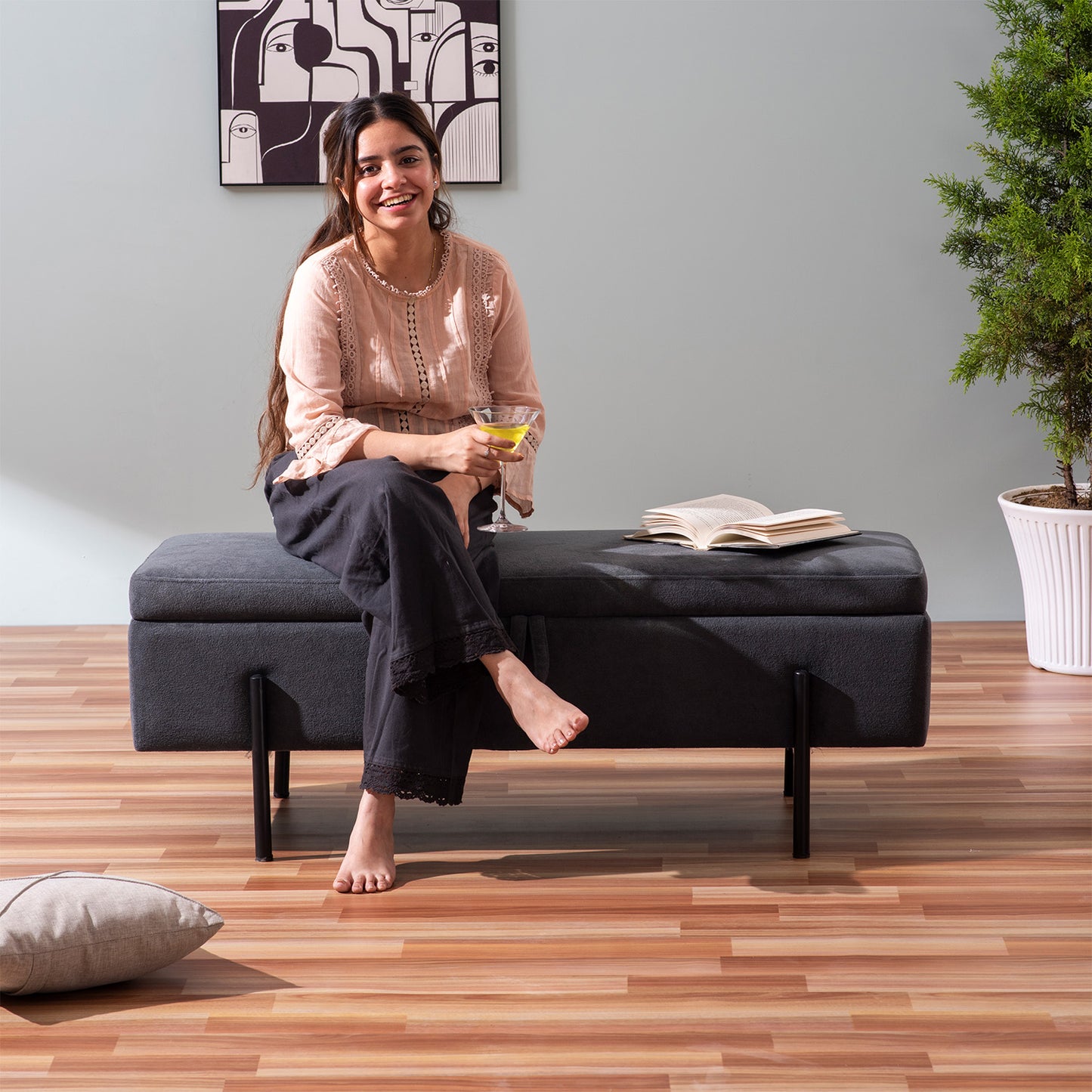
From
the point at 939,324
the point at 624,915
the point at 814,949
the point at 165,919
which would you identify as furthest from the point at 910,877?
the point at 939,324

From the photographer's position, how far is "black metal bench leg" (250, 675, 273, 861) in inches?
90.0

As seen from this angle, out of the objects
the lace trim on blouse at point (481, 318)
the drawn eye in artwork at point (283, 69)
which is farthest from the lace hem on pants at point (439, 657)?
the drawn eye in artwork at point (283, 69)

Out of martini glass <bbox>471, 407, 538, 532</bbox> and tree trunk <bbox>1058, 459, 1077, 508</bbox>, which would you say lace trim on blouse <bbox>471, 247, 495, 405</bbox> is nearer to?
martini glass <bbox>471, 407, 538, 532</bbox>

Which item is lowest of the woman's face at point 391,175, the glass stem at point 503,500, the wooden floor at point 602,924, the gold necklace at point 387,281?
the wooden floor at point 602,924

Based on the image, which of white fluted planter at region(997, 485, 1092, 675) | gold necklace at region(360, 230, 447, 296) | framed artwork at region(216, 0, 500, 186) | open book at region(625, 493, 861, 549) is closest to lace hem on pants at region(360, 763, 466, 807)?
open book at region(625, 493, 861, 549)

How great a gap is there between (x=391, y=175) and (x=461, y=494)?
59 cm

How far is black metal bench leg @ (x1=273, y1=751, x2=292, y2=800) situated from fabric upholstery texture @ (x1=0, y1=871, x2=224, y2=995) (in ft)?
2.40

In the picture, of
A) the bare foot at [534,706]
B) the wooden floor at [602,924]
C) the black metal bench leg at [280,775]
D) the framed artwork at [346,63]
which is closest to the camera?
the wooden floor at [602,924]

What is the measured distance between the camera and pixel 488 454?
228 cm

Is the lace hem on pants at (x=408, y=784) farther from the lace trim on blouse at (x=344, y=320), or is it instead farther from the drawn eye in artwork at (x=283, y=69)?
the drawn eye in artwork at (x=283, y=69)

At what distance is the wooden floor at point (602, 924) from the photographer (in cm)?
169

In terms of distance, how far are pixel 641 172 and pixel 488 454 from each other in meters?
1.97

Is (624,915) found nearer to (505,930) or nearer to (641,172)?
(505,930)

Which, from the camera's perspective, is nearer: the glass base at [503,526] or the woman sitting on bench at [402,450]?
the woman sitting on bench at [402,450]
